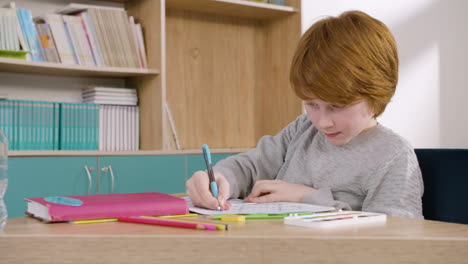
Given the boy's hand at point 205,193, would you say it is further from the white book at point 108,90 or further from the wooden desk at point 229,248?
the white book at point 108,90

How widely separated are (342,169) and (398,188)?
17cm

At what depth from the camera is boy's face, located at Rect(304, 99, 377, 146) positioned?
1309 mm

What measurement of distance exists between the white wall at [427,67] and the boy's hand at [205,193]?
2.94 metres

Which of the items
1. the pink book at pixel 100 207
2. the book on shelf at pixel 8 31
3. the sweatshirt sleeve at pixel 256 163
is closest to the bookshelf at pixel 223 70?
the book on shelf at pixel 8 31

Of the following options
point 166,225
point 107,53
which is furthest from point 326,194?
point 107,53

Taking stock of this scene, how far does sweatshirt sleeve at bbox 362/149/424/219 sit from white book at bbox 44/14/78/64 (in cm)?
197

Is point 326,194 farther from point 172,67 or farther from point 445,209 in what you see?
point 172,67

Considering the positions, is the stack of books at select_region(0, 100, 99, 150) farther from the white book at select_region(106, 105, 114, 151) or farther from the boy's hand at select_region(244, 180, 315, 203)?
the boy's hand at select_region(244, 180, 315, 203)

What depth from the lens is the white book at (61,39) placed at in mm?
2863

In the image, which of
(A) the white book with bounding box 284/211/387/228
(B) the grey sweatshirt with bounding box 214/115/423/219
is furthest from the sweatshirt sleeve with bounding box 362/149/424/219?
(A) the white book with bounding box 284/211/387/228

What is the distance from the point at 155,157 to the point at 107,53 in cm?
60

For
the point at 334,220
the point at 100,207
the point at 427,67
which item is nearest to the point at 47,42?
the point at 100,207

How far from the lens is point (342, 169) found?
1414 mm

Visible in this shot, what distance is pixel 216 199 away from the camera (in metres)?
1.16
